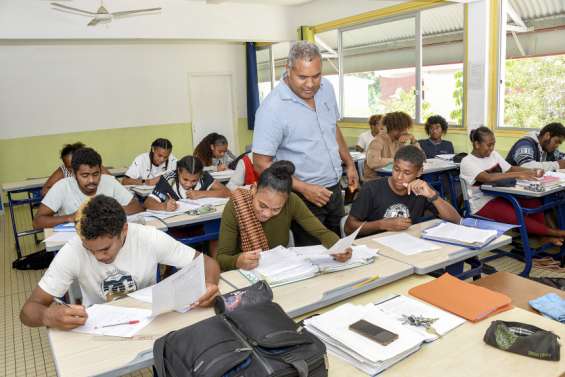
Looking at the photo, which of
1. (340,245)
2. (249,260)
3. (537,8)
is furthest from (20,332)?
(537,8)

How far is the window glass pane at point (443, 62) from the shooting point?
6172 mm

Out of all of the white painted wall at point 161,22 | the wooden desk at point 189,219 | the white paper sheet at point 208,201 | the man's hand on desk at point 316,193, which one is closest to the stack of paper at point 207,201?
the white paper sheet at point 208,201

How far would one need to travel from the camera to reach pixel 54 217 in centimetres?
314

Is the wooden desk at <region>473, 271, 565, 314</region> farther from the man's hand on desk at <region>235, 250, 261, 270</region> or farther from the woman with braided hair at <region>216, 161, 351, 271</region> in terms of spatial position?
the man's hand on desk at <region>235, 250, 261, 270</region>

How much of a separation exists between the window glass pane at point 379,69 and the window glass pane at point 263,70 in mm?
2030

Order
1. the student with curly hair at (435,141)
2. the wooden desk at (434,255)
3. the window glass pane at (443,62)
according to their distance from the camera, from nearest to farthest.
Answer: the wooden desk at (434,255)
the student with curly hair at (435,141)
the window glass pane at (443,62)

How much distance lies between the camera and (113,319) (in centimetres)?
158

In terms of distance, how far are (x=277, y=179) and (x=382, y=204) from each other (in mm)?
903

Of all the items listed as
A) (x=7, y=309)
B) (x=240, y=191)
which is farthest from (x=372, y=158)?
(x=7, y=309)

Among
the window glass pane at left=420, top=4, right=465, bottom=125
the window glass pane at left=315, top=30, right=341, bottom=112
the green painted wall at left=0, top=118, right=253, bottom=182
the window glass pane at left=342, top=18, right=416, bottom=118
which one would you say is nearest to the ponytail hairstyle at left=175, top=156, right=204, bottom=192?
the window glass pane at left=420, top=4, right=465, bottom=125

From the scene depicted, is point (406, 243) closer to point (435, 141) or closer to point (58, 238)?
point (58, 238)

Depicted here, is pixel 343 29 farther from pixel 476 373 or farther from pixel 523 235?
pixel 476 373

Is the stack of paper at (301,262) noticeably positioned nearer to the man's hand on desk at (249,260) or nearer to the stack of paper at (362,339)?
the man's hand on desk at (249,260)

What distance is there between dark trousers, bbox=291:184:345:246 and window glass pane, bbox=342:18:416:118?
4792 mm
